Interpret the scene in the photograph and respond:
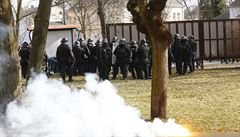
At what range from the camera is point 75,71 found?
2627 centimetres

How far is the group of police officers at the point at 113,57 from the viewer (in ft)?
76.7

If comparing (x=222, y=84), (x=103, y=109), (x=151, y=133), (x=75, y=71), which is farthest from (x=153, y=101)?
(x=75, y=71)

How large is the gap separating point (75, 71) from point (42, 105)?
1796 cm

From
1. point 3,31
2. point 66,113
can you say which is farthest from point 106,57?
point 66,113

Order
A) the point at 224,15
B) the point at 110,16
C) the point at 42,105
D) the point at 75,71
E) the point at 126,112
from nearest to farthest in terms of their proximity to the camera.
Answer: the point at 42,105
the point at 126,112
the point at 75,71
the point at 110,16
the point at 224,15

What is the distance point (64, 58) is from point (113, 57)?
234cm

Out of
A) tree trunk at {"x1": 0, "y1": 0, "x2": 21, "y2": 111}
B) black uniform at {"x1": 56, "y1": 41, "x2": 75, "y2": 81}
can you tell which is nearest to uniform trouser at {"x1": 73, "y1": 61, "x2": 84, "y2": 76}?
black uniform at {"x1": 56, "y1": 41, "x2": 75, "y2": 81}

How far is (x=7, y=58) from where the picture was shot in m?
9.90

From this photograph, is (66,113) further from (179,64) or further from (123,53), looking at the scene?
(179,64)

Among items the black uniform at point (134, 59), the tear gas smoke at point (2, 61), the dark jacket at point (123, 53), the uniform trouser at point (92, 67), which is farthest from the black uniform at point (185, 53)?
the tear gas smoke at point (2, 61)

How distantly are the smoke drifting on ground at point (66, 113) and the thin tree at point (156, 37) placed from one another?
3.18 meters

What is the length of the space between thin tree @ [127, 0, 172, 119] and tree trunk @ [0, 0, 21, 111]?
299cm

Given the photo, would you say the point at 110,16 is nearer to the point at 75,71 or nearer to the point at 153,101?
the point at 75,71

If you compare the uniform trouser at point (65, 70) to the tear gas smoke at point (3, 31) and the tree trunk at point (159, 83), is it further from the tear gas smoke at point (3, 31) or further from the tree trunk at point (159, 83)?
the tear gas smoke at point (3, 31)
